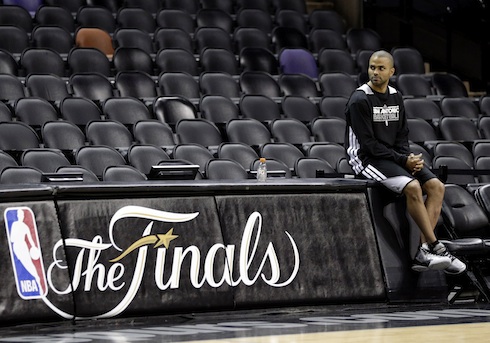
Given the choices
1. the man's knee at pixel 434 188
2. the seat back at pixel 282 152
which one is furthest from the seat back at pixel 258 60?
the man's knee at pixel 434 188

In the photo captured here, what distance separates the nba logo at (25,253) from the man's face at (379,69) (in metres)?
2.88

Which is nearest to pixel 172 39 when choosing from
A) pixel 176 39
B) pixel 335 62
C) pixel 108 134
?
pixel 176 39

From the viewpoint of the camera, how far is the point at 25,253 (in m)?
5.83

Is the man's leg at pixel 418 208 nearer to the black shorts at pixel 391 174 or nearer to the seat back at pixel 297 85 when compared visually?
the black shorts at pixel 391 174

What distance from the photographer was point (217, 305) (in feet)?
21.0

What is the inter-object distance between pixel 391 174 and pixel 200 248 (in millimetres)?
1646

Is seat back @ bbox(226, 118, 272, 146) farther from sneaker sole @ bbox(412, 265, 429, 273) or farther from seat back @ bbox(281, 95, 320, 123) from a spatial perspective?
sneaker sole @ bbox(412, 265, 429, 273)

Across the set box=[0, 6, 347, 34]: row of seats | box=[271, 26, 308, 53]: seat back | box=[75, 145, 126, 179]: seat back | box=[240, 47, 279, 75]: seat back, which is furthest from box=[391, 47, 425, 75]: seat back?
box=[75, 145, 126, 179]: seat back

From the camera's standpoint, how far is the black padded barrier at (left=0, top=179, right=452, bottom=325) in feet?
19.5

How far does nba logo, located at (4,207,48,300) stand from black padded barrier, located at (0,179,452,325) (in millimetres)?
27

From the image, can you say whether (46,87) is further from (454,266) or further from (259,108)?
(454,266)

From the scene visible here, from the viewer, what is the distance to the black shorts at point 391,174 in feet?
23.6

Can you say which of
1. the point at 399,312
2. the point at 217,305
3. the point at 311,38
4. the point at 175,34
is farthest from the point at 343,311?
the point at 311,38

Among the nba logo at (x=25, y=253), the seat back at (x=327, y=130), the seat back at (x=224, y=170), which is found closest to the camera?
the nba logo at (x=25, y=253)
